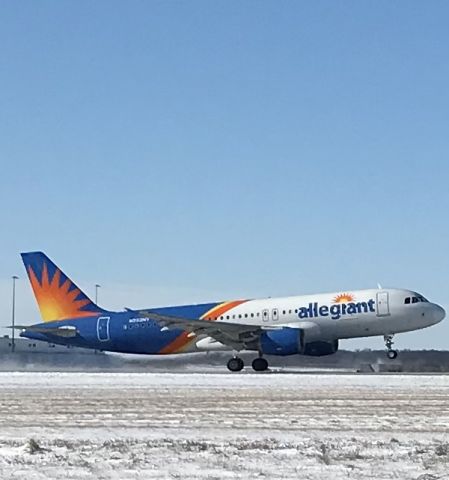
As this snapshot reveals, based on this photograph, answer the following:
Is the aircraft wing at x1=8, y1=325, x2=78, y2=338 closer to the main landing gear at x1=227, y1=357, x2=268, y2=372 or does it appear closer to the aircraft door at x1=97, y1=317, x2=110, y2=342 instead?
the aircraft door at x1=97, y1=317, x2=110, y2=342

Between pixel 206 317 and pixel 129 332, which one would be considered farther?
pixel 129 332

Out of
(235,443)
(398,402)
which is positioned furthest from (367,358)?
(235,443)

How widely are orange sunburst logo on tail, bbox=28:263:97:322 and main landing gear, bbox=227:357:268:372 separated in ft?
32.5

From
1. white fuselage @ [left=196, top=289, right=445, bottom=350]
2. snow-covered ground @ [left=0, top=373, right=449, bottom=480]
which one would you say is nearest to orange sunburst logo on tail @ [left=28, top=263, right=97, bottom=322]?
white fuselage @ [left=196, top=289, right=445, bottom=350]

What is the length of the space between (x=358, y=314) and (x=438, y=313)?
4.25 metres

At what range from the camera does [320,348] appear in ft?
159

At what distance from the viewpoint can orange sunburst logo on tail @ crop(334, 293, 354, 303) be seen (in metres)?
47.3

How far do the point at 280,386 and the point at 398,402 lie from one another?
7.74m

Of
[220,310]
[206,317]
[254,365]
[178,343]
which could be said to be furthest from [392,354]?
[178,343]

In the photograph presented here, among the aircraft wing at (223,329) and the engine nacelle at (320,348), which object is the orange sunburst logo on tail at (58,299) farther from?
the engine nacelle at (320,348)

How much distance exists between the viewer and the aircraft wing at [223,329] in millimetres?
47844

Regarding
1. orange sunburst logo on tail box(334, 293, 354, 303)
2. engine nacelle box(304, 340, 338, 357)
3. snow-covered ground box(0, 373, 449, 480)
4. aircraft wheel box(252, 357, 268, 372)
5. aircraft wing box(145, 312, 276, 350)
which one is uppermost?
orange sunburst logo on tail box(334, 293, 354, 303)

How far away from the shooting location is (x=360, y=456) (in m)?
13.1

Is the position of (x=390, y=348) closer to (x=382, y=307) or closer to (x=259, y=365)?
(x=382, y=307)
